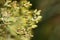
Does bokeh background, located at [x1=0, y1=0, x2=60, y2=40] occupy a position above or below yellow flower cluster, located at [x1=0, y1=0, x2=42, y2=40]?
above

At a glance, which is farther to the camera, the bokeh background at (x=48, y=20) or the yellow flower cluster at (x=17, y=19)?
the bokeh background at (x=48, y=20)

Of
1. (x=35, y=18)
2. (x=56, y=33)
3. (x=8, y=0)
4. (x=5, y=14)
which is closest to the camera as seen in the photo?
(x=5, y=14)

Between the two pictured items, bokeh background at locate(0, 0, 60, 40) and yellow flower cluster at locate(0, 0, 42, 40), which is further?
bokeh background at locate(0, 0, 60, 40)

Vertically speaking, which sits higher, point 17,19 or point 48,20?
point 48,20

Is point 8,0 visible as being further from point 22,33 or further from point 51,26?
point 51,26

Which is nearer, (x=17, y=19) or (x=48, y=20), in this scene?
(x=17, y=19)

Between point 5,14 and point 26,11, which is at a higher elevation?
point 26,11

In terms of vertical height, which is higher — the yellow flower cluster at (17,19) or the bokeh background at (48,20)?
the bokeh background at (48,20)

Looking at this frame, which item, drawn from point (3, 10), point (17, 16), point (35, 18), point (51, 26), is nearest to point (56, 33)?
point (51, 26)
